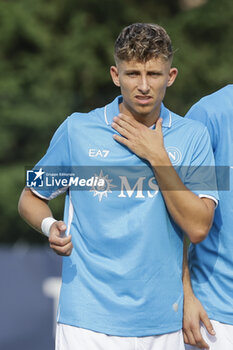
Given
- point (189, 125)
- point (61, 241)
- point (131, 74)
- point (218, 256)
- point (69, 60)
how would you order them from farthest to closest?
point (69, 60)
point (218, 256)
point (189, 125)
point (131, 74)
point (61, 241)

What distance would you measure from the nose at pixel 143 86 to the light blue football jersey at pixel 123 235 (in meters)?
0.22

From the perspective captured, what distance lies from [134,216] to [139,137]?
0.32 meters

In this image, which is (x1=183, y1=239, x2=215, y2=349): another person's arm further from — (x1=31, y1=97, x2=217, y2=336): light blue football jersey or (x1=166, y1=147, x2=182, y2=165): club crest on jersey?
(x1=166, y1=147, x2=182, y2=165): club crest on jersey

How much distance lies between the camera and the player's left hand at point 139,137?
261 cm

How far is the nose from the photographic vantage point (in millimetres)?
2582

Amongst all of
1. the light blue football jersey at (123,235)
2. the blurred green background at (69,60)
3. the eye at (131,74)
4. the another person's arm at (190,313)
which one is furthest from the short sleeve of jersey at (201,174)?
the blurred green background at (69,60)

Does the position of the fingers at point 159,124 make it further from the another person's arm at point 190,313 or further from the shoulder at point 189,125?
the another person's arm at point 190,313

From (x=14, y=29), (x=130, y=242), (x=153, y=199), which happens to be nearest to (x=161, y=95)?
(x=153, y=199)

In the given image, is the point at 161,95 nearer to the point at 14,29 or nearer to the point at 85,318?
the point at 85,318

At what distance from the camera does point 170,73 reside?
2.74 metres

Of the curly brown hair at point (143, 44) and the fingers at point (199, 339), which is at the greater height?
the curly brown hair at point (143, 44)

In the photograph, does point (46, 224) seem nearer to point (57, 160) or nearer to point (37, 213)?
point (37, 213)

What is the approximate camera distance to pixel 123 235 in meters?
2.60

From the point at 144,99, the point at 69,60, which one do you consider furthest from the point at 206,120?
the point at 69,60
